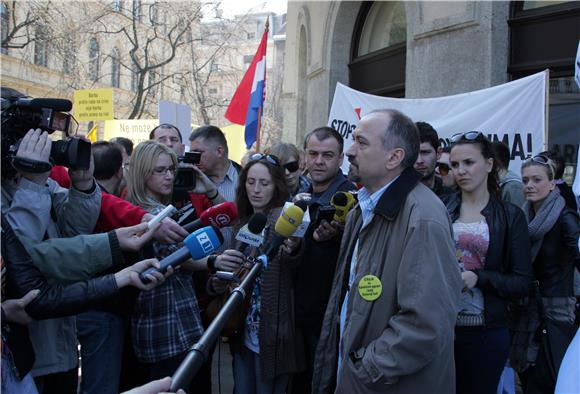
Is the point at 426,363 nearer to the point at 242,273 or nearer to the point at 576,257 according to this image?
the point at 242,273

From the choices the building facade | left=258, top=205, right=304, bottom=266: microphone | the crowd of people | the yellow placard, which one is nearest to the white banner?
the crowd of people

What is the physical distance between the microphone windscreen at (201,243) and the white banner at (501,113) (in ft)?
11.6

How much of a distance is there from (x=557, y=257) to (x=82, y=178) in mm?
3088

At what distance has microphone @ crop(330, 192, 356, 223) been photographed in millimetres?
3293

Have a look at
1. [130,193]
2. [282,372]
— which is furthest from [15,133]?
[282,372]

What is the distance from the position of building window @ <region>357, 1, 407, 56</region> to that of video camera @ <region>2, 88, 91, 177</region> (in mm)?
7433

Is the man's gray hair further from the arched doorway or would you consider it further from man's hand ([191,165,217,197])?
the arched doorway

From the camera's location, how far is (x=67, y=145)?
9.08 ft

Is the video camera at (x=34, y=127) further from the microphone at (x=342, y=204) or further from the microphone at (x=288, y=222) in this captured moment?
the microphone at (x=342, y=204)

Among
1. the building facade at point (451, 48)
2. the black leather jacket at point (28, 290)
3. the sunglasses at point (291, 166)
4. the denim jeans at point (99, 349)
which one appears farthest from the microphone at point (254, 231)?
the building facade at point (451, 48)

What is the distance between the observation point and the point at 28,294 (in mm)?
2516

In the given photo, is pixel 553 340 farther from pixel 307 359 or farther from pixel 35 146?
pixel 35 146

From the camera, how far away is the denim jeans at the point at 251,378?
362cm

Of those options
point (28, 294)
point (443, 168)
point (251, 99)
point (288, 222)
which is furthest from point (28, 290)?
point (251, 99)
